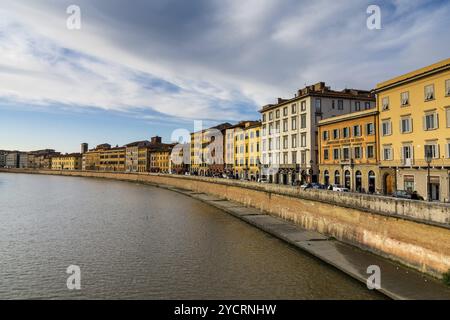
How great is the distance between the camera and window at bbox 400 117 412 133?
3731 cm

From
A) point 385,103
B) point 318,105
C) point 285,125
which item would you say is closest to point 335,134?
point 318,105

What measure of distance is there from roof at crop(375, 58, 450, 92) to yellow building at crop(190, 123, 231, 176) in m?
54.0

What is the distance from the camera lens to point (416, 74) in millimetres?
35688

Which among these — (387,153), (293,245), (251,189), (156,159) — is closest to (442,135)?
(387,153)

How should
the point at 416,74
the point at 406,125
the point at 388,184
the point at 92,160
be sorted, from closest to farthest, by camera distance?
the point at 416,74 → the point at 406,125 → the point at 388,184 → the point at 92,160

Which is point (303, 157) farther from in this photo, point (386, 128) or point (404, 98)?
point (404, 98)

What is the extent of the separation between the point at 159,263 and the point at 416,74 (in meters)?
32.1

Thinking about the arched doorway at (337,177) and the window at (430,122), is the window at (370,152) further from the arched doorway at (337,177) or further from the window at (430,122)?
the window at (430,122)

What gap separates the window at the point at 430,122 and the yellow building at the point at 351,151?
7.67 m

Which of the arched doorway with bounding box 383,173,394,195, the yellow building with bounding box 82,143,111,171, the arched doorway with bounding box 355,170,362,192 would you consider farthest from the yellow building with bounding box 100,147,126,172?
the arched doorway with bounding box 383,173,394,195

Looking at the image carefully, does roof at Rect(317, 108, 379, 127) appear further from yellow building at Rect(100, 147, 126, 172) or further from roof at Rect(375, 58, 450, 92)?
yellow building at Rect(100, 147, 126, 172)

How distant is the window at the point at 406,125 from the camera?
37.3 m

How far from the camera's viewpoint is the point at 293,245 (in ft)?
86.7

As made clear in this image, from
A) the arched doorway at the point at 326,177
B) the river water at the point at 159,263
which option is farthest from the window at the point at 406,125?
the river water at the point at 159,263
